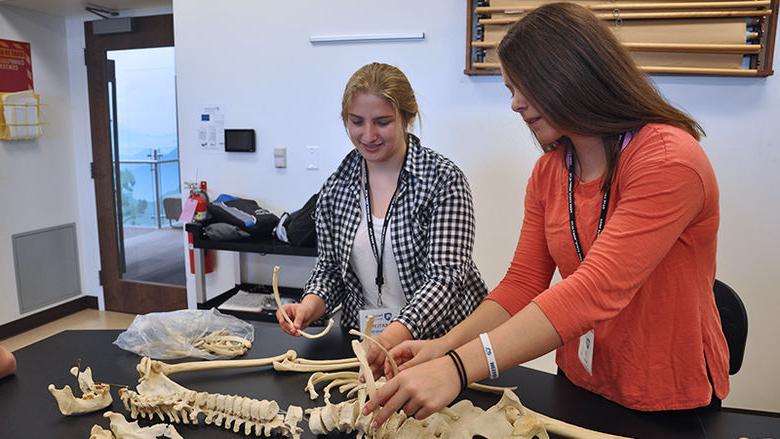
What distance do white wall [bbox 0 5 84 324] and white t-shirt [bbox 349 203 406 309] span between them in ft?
11.6

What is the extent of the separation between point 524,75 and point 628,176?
11.7 inches

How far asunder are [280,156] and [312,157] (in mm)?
215

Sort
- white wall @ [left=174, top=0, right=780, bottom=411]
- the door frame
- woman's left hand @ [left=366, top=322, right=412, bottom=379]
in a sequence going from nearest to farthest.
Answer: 1. woman's left hand @ [left=366, top=322, right=412, bottom=379]
2. white wall @ [left=174, top=0, right=780, bottom=411]
3. the door frame

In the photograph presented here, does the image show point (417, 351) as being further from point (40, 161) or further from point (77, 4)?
point (40, 161)

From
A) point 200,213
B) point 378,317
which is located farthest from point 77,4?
point 378,317

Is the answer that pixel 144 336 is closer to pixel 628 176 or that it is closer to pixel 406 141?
pixel 406 141

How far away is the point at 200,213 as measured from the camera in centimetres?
344

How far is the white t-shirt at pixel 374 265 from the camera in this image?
5.75 ft

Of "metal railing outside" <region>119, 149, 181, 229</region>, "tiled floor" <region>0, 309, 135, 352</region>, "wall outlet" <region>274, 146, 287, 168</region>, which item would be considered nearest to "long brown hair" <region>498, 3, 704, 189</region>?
"wall outlet" <region>274, 146, 287, 168</region>

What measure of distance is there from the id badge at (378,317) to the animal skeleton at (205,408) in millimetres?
507

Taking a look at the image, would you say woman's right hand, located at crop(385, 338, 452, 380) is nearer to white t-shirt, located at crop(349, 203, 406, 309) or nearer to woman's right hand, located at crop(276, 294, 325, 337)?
woman's right hand, located at crop(276, 294, 325, 337)

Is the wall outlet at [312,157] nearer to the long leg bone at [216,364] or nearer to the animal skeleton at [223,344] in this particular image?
the animal skeleton at [223,344]

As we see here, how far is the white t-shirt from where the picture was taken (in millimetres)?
1753

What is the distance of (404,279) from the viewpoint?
1.74 meters
